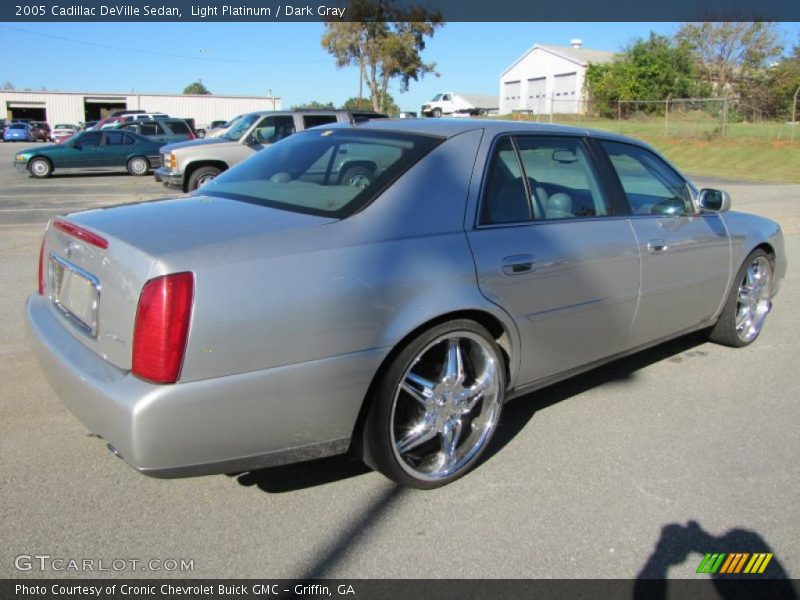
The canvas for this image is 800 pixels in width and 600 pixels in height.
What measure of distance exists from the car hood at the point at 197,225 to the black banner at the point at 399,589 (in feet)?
3.87

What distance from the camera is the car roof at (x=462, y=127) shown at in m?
3.54

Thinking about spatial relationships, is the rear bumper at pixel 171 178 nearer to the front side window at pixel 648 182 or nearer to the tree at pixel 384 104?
the front side window at pixel 648 182

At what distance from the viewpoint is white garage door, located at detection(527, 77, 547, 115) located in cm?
5803

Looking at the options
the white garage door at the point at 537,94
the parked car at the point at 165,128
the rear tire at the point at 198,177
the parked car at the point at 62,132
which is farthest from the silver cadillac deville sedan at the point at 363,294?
the white garage door at the point at 537,94

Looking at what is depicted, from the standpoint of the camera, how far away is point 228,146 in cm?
1357

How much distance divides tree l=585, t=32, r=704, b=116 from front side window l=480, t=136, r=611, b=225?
39817 mm

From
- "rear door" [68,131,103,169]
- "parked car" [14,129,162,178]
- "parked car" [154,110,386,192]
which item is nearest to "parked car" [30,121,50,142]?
"parked car" [14,129,162,178]

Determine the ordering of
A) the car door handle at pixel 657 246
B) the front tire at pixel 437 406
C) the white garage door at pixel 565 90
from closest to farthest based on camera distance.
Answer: the front tire at pixel 437 406 < the car door handle at pixel 657 246 < the white garage door at pixel 565 90

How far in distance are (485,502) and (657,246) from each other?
1.93 meters

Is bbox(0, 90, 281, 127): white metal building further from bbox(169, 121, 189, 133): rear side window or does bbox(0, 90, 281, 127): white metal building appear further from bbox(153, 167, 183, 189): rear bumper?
bbox(153, 167, 183, 189): rear bumper

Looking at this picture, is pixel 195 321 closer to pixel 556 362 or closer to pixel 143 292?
pixel 143 292

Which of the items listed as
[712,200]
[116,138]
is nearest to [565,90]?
[116,138]

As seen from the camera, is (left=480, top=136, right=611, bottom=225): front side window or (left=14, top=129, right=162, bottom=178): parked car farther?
(left=14, top=129, right=162, bottom=178): parked car

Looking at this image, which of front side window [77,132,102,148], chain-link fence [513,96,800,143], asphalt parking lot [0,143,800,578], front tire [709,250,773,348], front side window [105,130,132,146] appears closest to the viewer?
asphalt parking lot [0,143,800,578]
